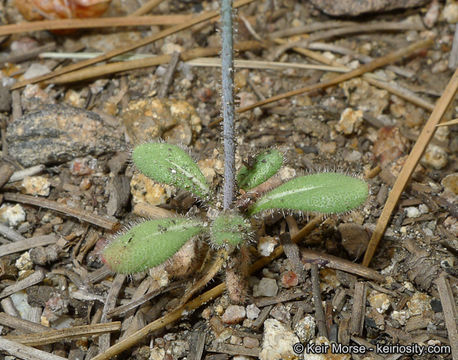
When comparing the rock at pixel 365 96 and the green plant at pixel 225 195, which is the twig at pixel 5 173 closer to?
the green plant at pixel 225 195

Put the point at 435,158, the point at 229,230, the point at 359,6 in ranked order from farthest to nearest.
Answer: the point at 359,6 < the point at 435,158 < the point at 229,230

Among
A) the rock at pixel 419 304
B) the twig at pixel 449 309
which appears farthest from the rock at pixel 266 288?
the twig at pixel 449 309

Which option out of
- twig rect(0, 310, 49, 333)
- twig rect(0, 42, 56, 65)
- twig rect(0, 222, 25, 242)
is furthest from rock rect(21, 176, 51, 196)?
twig rect(0, 42, 56, 65)

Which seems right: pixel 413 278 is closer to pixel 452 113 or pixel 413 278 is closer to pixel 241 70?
pixel 452 113

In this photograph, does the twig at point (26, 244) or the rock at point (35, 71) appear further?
the rock at point (35, 71)

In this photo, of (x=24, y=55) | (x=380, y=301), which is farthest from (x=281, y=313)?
(x=24, y=55)

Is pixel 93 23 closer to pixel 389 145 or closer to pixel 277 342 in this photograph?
pixel 389 145
